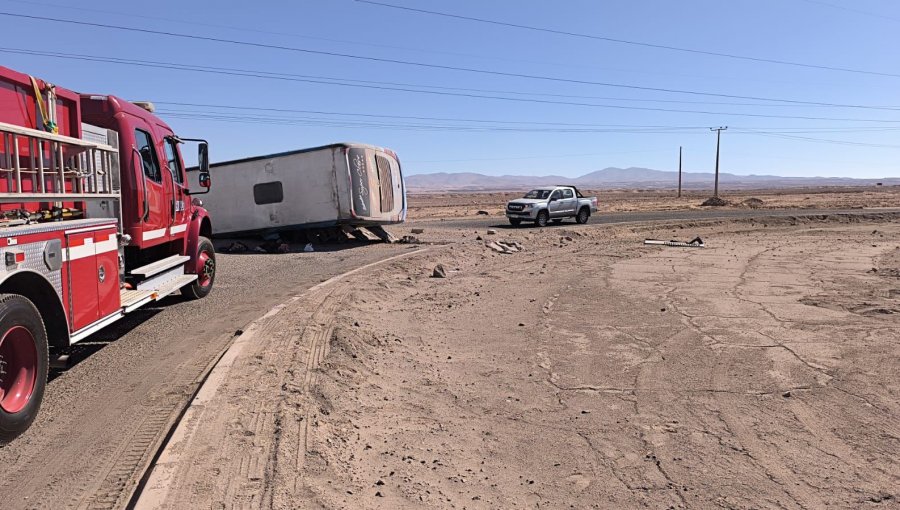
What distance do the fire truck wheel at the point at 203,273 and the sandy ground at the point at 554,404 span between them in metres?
1.93

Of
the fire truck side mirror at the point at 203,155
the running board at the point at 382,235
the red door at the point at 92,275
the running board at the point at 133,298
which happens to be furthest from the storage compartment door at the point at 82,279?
the running board at the point at 382,235

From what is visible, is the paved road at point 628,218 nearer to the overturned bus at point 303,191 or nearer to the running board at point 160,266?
the overturned bus at point 303,191

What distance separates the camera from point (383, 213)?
71.1 feet

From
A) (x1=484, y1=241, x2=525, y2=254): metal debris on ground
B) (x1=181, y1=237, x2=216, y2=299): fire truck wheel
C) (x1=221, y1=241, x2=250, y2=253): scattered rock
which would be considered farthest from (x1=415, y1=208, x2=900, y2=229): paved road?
(x1=181, y1=237, x2=216, y2=299): fire truck wheel

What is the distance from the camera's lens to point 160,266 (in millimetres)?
8727

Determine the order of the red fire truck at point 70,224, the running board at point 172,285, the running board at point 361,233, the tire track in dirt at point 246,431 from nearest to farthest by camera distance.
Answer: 1. the tire track in dirt at point 246,431
2. the red fire truck at point 70,224
3. the running board at point 172,285
4. the running board at point 361,233

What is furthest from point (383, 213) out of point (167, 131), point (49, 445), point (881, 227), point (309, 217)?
point (881, 227)

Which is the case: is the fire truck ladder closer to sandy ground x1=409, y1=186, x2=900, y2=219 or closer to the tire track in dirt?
the tire track in dirt

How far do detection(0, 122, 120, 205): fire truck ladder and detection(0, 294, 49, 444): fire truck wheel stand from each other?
0.86 meters

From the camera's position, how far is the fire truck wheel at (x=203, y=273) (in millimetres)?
10797

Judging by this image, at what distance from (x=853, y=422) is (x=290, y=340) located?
551cm

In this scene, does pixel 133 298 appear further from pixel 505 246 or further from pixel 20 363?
pixel 505 246

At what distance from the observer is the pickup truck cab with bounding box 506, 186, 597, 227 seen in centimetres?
2992

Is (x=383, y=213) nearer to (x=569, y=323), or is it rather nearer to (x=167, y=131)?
(x=167, y=131)
